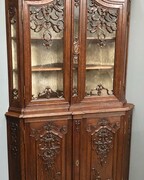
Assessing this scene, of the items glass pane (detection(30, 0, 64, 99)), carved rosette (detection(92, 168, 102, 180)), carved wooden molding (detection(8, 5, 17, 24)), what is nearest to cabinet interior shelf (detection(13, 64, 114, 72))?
glass pane (detection(30, 0, 64, 99))

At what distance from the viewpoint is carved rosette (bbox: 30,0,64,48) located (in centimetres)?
201

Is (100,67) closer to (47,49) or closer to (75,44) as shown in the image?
(75,44)

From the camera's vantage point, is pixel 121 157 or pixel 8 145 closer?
pixel 8 145

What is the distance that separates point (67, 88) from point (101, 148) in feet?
1.96

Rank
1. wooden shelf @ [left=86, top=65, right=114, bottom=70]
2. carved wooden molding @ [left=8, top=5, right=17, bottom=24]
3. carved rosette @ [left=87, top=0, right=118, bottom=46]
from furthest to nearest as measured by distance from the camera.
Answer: wooden shelf @ [left=86, top=65, right=114, bottom=70] → carved rosette @ [left=87, top=0, right=118, bottom=46] → carved wooden molding @ [left=8, top=5, right=17, bottom=24]

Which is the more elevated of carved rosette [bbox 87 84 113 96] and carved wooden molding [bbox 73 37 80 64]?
carved wooden molding [bbox 73 37 80 64]

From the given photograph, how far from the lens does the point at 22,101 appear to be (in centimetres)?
209

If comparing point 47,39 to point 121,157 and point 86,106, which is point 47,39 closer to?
point 86,106

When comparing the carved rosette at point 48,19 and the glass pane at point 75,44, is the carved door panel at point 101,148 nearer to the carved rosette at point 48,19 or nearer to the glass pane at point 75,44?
the glass pane at point 75,44
